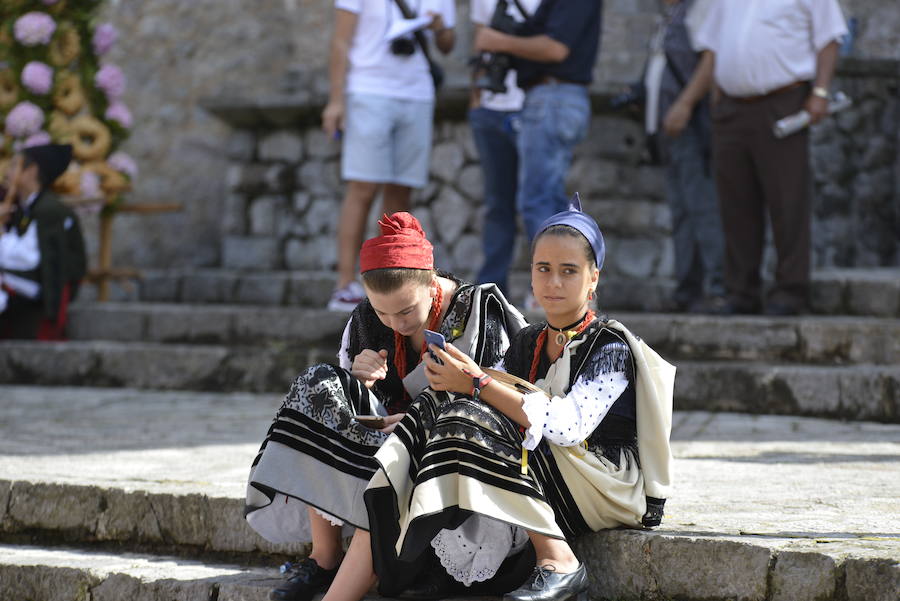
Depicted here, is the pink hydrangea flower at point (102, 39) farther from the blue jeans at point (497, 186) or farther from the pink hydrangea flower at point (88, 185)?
the blue jeans at point (497, 186)

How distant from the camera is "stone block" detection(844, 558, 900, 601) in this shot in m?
2.20

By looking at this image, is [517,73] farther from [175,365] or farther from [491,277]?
[175,365]

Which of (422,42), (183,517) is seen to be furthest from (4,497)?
(422,42)

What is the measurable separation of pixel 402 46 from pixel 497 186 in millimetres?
783

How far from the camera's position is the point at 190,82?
8836mm

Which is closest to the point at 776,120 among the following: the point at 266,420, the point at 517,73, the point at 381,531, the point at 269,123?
the point at 517,73

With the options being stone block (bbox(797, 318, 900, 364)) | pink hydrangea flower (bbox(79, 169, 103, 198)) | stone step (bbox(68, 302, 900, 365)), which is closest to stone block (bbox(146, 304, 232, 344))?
stone step (bbox(68, 302, 900, 365))

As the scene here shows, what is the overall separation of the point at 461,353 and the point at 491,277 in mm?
2803

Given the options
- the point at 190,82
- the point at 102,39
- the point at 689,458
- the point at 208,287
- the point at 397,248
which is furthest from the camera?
the point at 190,82

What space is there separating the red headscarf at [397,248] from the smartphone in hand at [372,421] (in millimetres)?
343

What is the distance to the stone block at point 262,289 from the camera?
711 centimetres

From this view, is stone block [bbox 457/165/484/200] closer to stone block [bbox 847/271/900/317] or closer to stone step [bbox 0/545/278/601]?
stone block [bbox 847/271/900/317]

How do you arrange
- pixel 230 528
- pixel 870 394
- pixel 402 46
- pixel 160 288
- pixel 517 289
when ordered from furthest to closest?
pixel 160 288 → pixel 517 289 → pixel 402 46 → pixel 870 394 → pixel 230 528

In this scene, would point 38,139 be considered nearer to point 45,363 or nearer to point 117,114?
point 117,114
